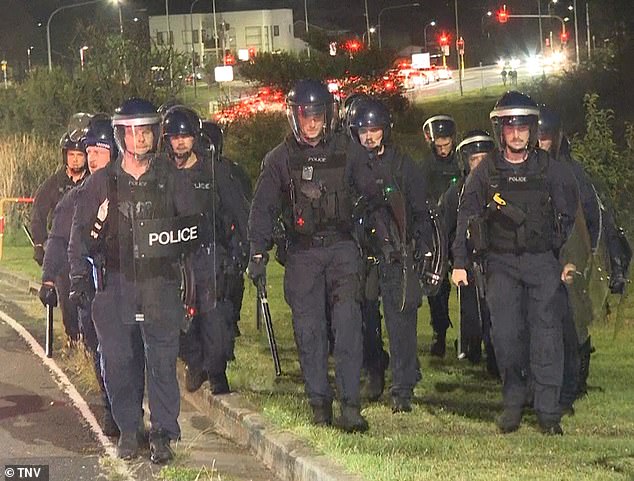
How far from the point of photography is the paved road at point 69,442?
22.7ft

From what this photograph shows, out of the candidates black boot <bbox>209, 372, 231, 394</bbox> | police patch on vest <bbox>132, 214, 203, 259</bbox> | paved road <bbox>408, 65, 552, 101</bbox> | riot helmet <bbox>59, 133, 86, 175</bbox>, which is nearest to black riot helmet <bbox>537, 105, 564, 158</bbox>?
police patch on vest <bbox>132, 214, 203, 259</bbox>

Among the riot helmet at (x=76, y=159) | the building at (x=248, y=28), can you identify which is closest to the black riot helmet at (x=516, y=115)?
the riot helmet at (x=76, y=159)

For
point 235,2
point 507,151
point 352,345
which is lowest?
point 352,345

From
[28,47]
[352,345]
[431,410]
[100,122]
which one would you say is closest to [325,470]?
[352,345]

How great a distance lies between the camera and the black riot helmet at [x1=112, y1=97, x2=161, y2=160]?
6867mm

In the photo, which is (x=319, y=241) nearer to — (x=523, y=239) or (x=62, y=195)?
(x=523, y=239)

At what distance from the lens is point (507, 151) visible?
7.23 meters

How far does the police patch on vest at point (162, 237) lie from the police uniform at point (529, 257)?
1648mm

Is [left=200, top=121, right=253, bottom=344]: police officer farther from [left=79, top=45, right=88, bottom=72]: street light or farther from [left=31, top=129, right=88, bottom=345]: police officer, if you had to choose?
[left=79, top=45, right=88, bottom=72]: street light

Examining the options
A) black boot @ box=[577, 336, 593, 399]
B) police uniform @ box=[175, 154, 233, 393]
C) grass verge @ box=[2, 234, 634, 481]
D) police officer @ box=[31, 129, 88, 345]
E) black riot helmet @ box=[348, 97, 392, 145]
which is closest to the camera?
grass verge @ box=[2, 234, 634, 481]

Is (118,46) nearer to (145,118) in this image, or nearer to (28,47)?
(145,118)

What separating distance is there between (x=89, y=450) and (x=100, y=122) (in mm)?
2134

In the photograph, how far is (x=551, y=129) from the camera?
789 centimetres

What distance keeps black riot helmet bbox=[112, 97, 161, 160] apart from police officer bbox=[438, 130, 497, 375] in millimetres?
2815
